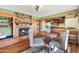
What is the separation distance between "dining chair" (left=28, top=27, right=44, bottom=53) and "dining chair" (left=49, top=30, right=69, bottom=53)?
180 millimetres

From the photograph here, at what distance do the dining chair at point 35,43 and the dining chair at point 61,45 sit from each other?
0.59 feet

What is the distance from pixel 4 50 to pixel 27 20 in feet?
2.08

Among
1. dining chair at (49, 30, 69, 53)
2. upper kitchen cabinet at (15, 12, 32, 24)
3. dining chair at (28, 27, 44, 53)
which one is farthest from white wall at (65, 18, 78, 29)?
upper kitchen cabinet at (15, 12, 32, 24)

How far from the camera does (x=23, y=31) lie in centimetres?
153

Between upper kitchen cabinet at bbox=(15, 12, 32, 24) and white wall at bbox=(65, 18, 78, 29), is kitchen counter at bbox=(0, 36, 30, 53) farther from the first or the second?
white wall at bbox=(65, 18, 78, 29)

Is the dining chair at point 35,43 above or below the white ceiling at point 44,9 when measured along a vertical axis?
below

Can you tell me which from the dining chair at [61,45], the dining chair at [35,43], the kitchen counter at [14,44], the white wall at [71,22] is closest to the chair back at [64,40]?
the dining chair at [61,45]

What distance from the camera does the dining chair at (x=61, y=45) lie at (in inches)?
58.3

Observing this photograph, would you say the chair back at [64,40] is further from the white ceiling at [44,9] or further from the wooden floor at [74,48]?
the white ceiling at [44,9]

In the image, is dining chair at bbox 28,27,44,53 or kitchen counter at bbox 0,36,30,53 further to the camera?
dining chair at bbox 28,27,44,53

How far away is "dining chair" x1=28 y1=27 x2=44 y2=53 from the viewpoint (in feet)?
5.00

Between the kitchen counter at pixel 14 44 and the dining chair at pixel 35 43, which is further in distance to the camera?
the dining chair at pixel 35 43

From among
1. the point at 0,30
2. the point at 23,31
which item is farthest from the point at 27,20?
the point at 0,30
